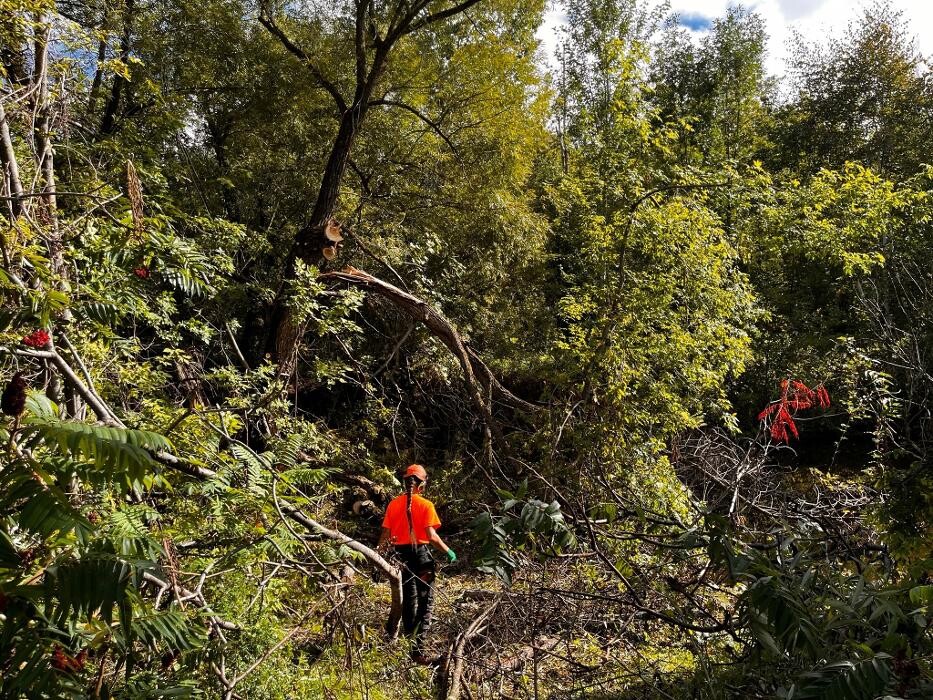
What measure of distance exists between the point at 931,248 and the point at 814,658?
11086mm

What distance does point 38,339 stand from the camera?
265cm

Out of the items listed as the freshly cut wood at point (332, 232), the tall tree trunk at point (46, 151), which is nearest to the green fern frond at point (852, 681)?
the tall tree trunk at point (46, 151)

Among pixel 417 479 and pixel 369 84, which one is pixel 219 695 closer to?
pixel 417 479

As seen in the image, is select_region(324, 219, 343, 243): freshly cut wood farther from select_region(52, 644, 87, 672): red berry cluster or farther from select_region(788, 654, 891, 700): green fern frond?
select_region(788, 654, 891, 700): green fern frond

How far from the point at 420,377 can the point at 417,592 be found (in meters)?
4.38

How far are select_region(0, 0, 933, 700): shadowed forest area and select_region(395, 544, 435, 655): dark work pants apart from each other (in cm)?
16

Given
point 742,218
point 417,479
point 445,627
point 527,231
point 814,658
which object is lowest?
point 445,627

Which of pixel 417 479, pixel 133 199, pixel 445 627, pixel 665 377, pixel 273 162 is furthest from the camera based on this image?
pixel 273 162

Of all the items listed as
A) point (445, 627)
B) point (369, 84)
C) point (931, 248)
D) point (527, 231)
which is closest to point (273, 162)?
point (369, 84)

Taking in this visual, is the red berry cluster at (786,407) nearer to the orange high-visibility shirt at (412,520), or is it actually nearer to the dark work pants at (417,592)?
the orange high-visibility shirt at (412,520)

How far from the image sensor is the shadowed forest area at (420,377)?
2.32m

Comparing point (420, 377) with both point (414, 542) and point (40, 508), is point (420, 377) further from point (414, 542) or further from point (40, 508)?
point (40, 508)

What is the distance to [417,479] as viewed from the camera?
5.35 meters

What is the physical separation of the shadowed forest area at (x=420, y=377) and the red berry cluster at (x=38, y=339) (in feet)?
0.04
